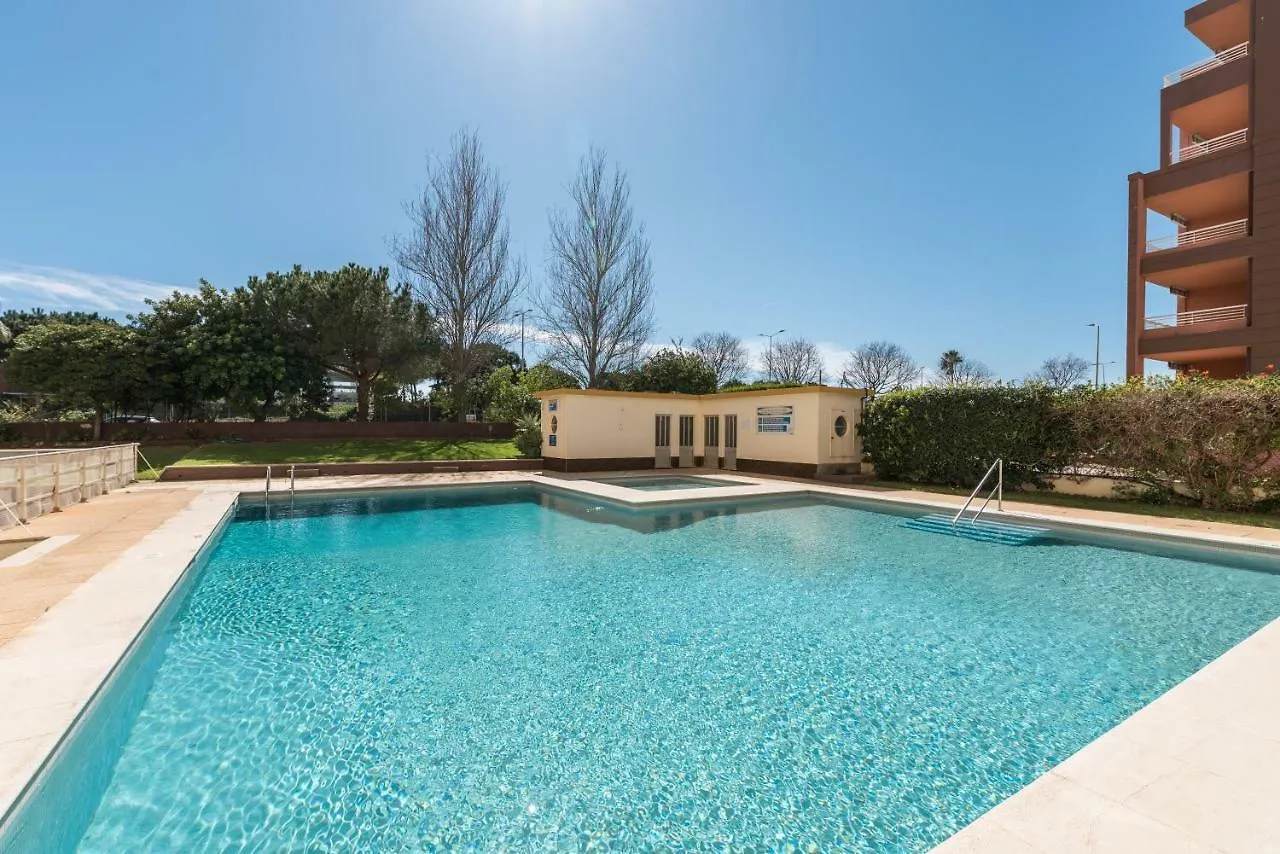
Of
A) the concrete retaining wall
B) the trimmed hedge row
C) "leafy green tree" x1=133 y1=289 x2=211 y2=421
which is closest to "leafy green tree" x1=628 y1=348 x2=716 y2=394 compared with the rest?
the concrete retaining wall

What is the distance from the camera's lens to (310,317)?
2372cm

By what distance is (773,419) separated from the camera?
1786cm

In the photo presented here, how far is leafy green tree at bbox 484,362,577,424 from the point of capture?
25.5 metres

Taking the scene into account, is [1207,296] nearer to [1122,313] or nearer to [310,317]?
[1122,313]

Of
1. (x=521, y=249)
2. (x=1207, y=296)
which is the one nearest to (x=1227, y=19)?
(x=1207, y=296)

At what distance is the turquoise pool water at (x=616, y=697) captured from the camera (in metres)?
2.71

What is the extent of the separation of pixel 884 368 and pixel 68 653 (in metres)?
52.8

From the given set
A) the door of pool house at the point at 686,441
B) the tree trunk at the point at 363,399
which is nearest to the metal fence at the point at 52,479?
the tree trunk at the point at 363,399

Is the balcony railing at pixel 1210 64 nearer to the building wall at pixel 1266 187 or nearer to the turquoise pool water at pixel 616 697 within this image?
the building wall at pixel 1266 187

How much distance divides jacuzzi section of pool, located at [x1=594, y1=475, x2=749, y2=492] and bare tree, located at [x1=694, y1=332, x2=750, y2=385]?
30.3 m

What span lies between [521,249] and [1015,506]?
868 inches

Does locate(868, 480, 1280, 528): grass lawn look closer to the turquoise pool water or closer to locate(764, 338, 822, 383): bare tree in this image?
the turquoise pool water

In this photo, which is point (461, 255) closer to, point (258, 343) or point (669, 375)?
point (258, 343)

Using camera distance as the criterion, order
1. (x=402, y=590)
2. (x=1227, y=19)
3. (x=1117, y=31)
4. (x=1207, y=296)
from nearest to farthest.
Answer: (x=402, y=590), (x=1117, y=31), (x=1227, y=19), (x=1207, y=296)
